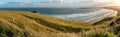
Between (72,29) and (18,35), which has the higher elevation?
(18,35)

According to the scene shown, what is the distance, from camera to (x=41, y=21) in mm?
41688

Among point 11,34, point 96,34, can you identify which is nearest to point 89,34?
point 96,34

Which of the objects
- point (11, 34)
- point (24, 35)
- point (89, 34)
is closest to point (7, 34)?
point (11, 34)

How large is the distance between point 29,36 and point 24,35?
51 centimetres

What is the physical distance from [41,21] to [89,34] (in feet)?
85.1

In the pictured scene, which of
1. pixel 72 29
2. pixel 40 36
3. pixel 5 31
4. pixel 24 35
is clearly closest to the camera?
pixel 40 36

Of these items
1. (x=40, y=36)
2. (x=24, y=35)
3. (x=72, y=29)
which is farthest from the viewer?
(x=72, y=29)

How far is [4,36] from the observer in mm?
14523

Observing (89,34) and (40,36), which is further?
(89,34)

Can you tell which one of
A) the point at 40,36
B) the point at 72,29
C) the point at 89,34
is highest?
the point at 40,36

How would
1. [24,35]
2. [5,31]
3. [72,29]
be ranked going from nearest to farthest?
[24,35]
[5,31]
[72,29]

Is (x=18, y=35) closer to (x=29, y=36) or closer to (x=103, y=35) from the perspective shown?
(x=29, y=36)

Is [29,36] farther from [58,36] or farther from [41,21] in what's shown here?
[41,21]

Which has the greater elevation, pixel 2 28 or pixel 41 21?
pixel 2 28
